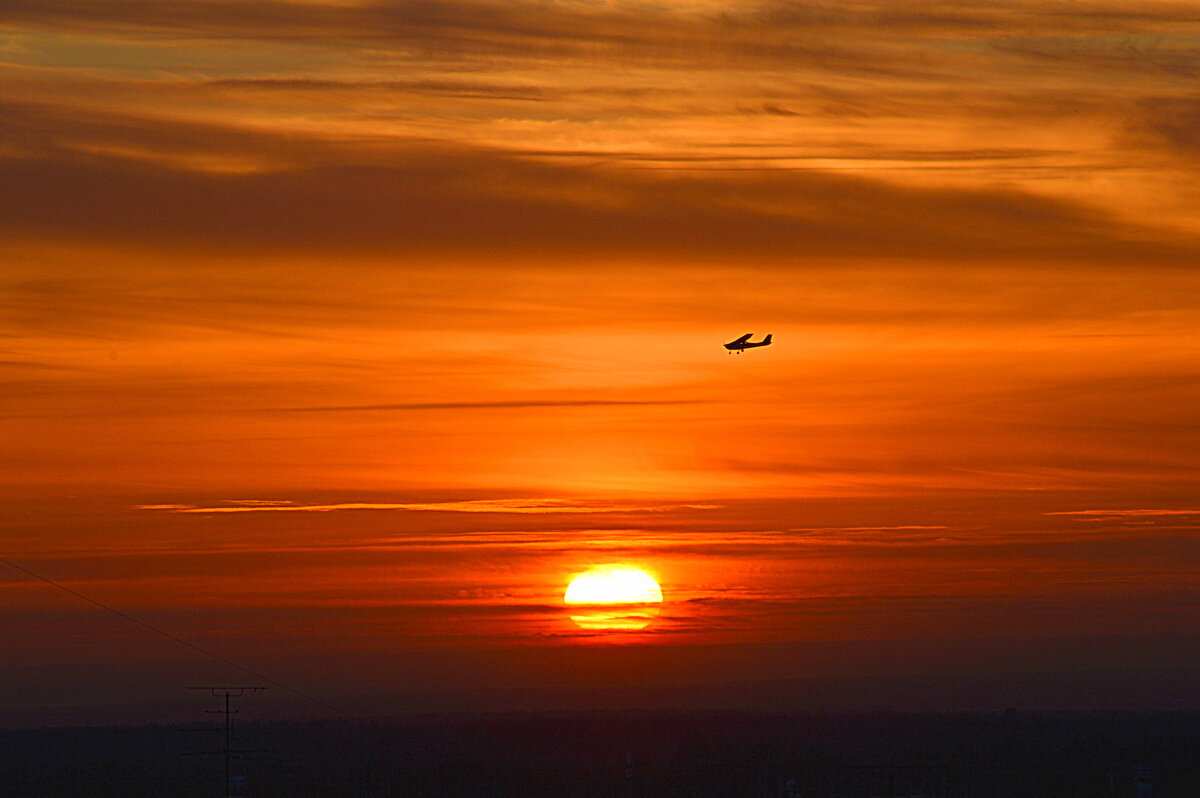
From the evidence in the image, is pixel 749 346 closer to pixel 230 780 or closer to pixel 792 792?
pixel 792 792

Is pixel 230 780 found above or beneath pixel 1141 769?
above

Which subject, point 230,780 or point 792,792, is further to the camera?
point 230,780

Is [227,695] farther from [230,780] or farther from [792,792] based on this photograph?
[792,792]

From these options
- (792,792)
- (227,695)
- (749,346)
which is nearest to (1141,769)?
(792,792)

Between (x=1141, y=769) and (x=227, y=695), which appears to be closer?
(x=1141, y=769)

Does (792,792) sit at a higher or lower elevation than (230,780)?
lower

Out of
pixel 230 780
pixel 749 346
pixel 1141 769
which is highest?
pixel 749 346

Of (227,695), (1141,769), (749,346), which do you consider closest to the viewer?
(1141,769)

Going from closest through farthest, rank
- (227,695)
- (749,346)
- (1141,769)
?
(1141,769) → (227,695) → (749,346)

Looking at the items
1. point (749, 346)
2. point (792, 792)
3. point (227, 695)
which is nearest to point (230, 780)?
point (227, 695)
